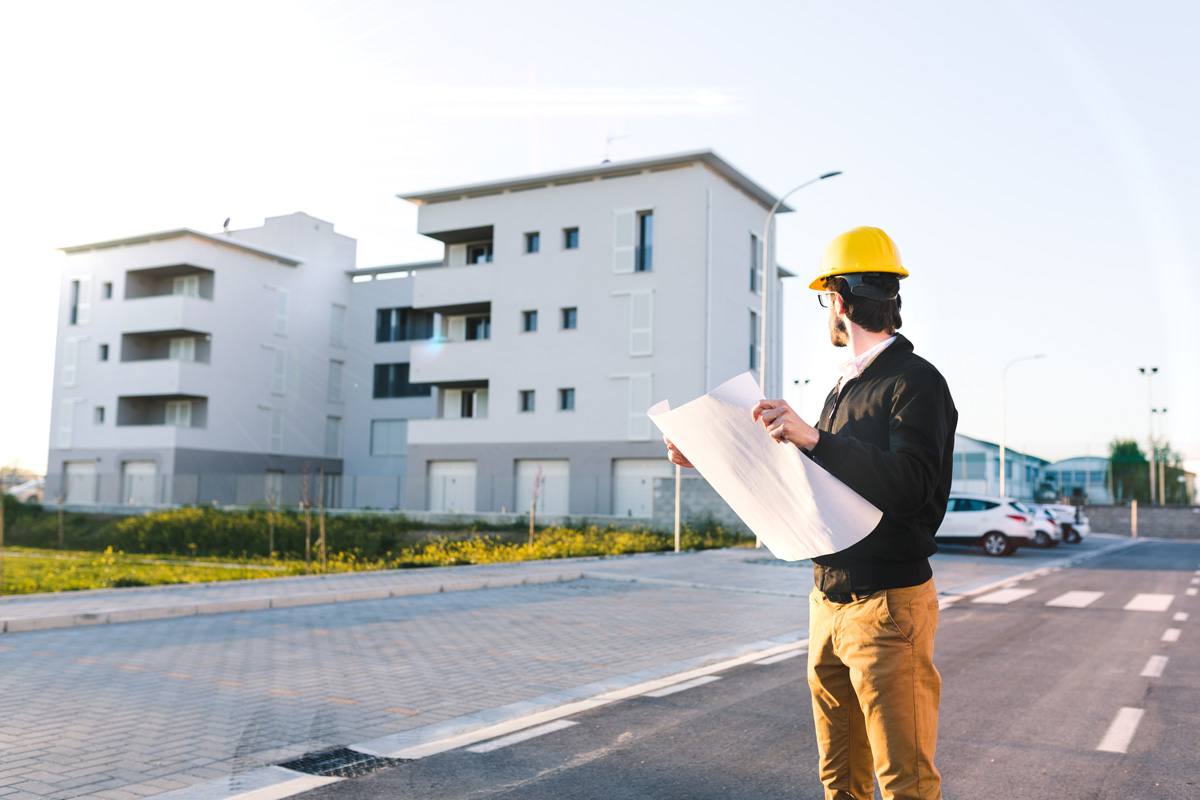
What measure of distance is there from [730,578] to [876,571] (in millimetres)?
16070

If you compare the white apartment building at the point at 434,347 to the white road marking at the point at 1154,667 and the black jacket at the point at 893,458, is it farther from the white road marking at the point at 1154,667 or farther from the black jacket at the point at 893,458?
the black jacket at the point at 893,458

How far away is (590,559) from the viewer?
2209 centimetres

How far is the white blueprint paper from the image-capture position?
271 cm

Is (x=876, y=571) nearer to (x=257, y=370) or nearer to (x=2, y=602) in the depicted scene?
(x=2, y=602)

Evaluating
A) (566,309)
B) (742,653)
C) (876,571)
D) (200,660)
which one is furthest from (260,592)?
(566,309)

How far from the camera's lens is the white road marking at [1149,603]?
1488 cm

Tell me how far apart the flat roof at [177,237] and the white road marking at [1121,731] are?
48.0 meters

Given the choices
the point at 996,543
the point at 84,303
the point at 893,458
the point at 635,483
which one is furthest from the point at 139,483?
the point at 893,458

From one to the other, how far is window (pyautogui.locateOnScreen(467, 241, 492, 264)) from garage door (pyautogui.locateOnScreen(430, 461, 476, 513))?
9.13 m

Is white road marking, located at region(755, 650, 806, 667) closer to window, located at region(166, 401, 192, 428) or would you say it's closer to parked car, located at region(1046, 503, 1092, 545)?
parked car, located at region(1046, 503, 1092, 545)

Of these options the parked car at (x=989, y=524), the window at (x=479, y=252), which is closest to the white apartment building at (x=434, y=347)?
the window at (x=479, y=252)

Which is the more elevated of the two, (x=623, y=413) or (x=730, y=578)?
(x=623, y=413)

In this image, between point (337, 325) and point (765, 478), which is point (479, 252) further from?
point (765, 478)

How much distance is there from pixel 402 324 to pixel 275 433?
27.2 feet
